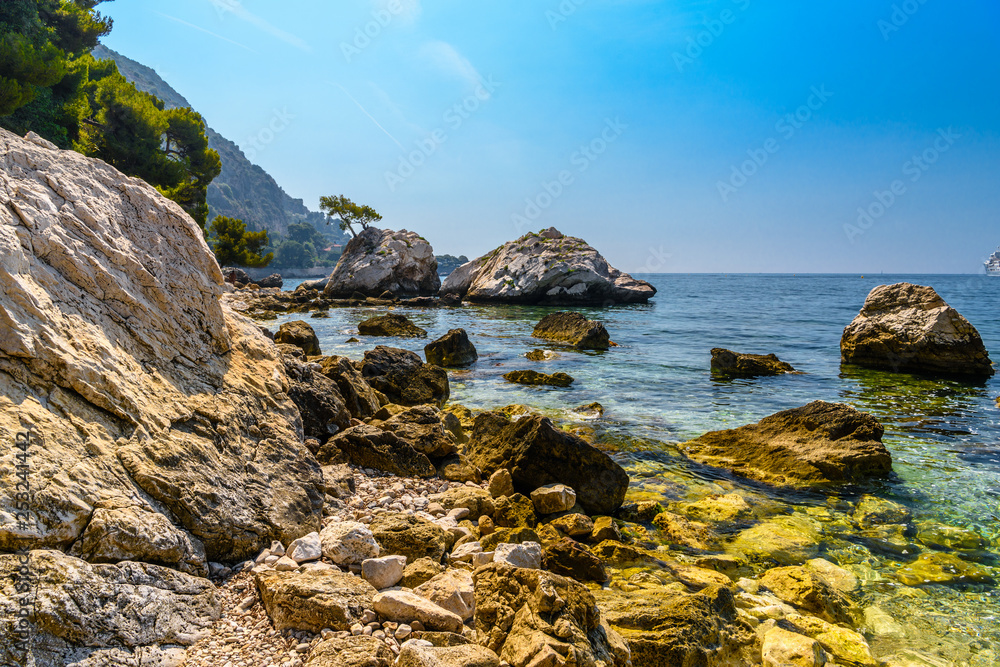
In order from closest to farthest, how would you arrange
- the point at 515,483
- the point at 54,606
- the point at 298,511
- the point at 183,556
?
the point at 54,606 → the point at 183,556 → the point at 298,511 → the point at 515,483

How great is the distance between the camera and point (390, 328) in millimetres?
26266

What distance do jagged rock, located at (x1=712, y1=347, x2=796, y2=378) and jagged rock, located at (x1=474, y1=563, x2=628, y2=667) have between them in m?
15.0

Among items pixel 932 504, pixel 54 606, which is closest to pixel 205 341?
pixel 54 606

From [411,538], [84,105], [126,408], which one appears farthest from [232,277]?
[411,538]

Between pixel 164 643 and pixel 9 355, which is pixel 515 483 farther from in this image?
pixel 9 355

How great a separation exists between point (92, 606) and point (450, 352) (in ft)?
51.4

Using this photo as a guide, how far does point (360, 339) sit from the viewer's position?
24.6 m

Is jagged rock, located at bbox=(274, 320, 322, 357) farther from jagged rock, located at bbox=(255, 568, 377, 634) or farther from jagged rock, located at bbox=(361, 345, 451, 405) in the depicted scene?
jagged rock, located at bbox=(255, 568, 377, 634)

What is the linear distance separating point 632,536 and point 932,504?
4.78m

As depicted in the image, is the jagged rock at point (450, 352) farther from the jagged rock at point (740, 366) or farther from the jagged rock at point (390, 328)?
the jagged rock at point (740, 366)

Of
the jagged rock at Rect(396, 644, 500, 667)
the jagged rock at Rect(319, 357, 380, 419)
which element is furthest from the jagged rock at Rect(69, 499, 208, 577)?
the jagged rock at Rect(319, 357, 380, 419)

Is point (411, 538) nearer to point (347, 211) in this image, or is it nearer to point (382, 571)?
point (382, 571)

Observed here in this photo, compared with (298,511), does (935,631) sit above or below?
below

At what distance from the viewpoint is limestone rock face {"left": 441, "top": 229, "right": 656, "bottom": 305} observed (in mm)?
53500
